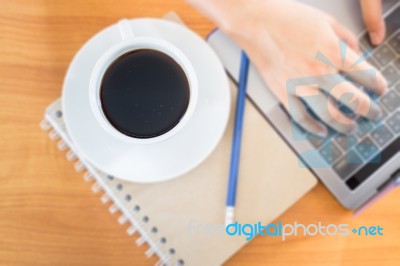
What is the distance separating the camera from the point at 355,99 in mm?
509

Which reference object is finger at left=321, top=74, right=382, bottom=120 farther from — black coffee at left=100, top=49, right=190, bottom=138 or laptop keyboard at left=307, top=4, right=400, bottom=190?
black coffee at left=100, top=49, right=190, bottom=138

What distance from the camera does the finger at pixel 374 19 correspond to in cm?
51

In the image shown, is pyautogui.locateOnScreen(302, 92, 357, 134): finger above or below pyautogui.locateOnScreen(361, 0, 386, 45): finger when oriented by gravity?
below

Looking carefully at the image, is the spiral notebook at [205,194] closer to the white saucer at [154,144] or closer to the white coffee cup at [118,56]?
the white saucer at [154,144]

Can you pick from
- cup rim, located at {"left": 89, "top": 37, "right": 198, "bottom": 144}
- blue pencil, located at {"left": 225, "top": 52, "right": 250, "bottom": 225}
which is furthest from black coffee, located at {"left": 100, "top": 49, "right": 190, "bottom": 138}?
blue pencil, located at {"left": 225, "top": 52, "right": 250, "bottom": 225}

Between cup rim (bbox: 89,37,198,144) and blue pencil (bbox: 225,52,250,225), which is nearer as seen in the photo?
cup rim (bbox: 89,37,198,144)

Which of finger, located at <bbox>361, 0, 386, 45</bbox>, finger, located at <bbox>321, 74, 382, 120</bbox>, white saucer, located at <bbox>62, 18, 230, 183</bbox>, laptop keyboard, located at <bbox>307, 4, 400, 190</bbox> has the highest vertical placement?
white saucer, located at <bbox>62, 18, 230, 183</bbox>

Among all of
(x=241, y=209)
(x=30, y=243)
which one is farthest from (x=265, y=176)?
(x=30, y=243)

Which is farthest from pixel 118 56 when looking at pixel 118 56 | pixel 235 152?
pixel 235 152

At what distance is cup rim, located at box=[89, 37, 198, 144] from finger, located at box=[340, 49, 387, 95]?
0.26 m

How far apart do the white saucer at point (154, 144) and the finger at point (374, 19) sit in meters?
0.21

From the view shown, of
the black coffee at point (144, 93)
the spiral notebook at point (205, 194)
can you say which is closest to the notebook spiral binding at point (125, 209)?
the spiral notebook at point (205, 194)

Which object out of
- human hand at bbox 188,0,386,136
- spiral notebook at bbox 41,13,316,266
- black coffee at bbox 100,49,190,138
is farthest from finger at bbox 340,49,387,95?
black coffee at bbox 100,49,190,138

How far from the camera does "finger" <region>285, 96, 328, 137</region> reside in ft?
1.68
